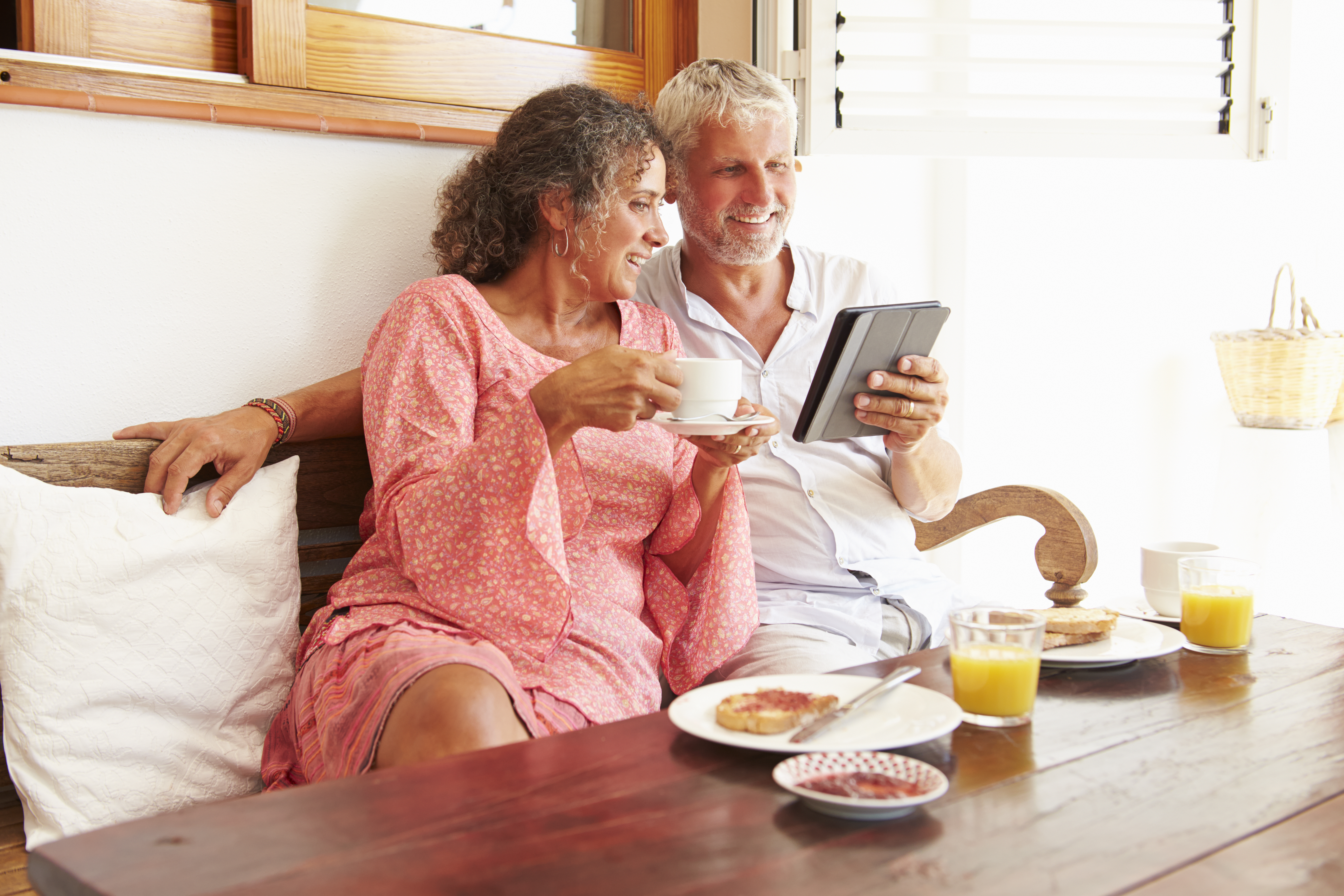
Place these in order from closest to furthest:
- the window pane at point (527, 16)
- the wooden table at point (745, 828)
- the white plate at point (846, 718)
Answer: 1. the wooden table at point (745, 828)
2. the white plate at point (846, 718)
3. the window pane at point (527, 16)

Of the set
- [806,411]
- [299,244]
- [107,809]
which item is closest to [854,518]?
[806,411]

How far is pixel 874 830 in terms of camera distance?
80cm

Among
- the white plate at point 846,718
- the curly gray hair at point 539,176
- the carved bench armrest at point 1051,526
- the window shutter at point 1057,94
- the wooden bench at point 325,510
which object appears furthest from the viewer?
the window shutter at point 1057,94

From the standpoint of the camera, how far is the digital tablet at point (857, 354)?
1500mm

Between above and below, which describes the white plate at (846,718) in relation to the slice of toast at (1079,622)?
below

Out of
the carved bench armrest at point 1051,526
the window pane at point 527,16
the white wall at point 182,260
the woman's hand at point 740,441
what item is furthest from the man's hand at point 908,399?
the window pane at point 527,16

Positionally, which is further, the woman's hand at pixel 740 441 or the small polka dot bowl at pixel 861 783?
the woman's hand at pixel 740 441

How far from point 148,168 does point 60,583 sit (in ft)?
2.07

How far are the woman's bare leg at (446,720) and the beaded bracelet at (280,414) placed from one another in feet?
1.75

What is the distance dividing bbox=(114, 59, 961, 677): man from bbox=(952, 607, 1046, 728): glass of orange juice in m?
0.69

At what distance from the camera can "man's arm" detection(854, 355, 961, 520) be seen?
1.63m

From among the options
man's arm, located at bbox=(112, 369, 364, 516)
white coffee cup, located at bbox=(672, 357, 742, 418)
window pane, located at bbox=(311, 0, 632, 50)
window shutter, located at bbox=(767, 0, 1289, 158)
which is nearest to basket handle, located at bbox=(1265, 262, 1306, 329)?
window shutter, located at bbox=(767, 0, 1289, 158)

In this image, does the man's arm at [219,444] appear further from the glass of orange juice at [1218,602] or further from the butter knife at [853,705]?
the glass of orange juice at [1218,602]

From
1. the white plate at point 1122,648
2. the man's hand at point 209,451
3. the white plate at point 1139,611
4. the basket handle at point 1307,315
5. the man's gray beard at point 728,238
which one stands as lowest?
the white plate at point 1139,611
